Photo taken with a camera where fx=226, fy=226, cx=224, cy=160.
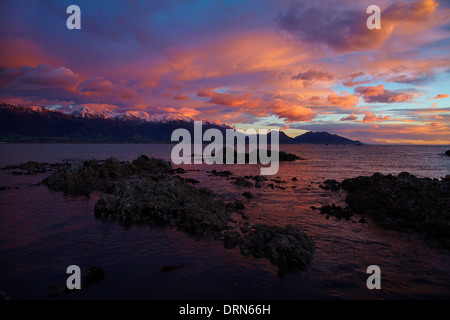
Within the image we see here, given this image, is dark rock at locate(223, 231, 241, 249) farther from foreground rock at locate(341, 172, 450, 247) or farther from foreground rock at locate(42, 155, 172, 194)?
foreground rock at locate(42, 155, 172, 194)

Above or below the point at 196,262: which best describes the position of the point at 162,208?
above

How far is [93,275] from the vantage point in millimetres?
10375

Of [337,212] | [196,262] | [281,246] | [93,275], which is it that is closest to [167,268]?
[196,262]

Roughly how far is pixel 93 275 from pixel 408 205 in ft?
75.3

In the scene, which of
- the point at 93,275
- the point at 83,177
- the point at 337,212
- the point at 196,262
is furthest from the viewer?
the point at 83,177

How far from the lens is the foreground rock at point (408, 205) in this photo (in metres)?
16.4

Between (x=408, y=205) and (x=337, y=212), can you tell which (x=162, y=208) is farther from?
(x=408, y=205)

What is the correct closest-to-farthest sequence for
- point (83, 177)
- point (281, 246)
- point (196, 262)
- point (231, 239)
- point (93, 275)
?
point (93, 275)
point (196, 262)
point (281, 246)
point (231, 239)
point (83, 177)

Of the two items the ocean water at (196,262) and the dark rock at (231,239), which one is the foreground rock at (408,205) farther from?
the dark rock at (231,239)

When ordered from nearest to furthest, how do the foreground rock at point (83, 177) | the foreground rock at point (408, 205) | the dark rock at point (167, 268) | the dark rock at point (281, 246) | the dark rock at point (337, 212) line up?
the dark rock at point (167, 268)
the dark rock at point (281, 246)
the foreground rock at point (408, 205)
the dark rock at point (337, 212)
the foreground rock at point (83, 177)

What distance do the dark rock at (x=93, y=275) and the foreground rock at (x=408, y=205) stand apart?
1981 cm

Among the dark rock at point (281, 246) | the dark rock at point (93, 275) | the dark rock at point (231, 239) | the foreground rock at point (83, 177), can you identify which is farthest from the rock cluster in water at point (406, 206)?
the foreground rock at point (83, 177)
